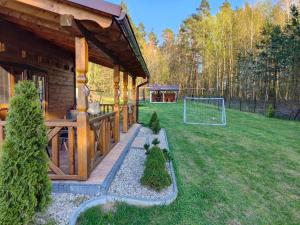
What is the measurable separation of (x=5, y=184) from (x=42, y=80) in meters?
3.89

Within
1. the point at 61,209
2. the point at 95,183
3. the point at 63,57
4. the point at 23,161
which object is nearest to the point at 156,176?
the point at 95,183

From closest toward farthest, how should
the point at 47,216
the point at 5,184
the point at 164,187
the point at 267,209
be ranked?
the point at 5,184
the point at 47,216
the point at 267,209
the point at 164,187

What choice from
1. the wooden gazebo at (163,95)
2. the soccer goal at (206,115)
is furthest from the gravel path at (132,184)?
the wooden gazebo at (163,95)

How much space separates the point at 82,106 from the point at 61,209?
124 cm

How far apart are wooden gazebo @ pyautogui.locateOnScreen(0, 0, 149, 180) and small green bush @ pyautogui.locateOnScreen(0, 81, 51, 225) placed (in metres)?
1.00

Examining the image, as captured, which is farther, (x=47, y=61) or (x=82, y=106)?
(x=47, y=61)

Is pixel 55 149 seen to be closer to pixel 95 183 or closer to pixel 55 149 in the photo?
pixel 55 149

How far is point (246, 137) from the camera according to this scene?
320 inches

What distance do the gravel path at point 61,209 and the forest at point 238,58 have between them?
30.4 ft

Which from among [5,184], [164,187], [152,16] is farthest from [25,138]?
[152,16]

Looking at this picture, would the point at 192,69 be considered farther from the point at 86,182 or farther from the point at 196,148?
the point at 86,182

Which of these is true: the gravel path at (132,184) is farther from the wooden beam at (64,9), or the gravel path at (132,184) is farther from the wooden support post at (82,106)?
the wooden beam at (64,9)

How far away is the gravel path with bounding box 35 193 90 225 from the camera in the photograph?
2412 millimetres

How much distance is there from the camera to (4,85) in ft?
14.0
